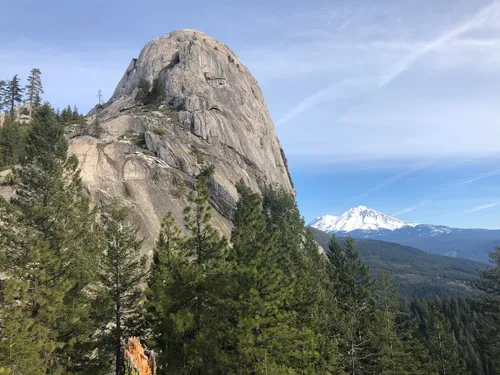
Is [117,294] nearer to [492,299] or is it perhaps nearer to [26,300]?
[26,300]

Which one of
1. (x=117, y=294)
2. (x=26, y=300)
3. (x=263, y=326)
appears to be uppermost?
(x=26, y=300)

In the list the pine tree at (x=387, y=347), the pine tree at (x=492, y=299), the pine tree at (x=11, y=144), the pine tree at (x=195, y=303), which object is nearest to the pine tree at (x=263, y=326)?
the pine tree at (x=195, y=303)

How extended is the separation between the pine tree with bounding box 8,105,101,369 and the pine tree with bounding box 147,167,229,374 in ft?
13.1

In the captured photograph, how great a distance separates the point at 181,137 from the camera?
63031 millimetres

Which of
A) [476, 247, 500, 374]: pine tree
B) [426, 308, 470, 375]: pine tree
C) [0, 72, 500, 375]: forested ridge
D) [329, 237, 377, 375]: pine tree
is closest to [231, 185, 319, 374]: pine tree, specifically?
[0, 72, 500, 375]: forested ridge

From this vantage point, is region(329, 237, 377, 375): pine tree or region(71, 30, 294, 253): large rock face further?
region(71, 30, 294, 253): large rock face

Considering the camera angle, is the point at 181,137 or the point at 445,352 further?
the point at 181,137

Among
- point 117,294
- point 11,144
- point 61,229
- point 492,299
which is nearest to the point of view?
point 61,229

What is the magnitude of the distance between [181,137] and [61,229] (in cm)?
4690

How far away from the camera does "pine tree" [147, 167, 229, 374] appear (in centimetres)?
1658

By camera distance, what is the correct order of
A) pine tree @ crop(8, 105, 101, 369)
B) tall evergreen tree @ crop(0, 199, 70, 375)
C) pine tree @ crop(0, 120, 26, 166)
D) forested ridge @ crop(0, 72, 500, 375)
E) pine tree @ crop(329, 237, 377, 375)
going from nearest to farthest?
tall evergreen tree @ crop(0, 199, 70, 375)
forested ridge @ crop(0, 72, 500, 375)
pine tree @ crop(8, 105, 101, 369)
pine tree @ crop(329, 237, 377, 375)
pine tree @ crop(0, 120, 26, 166)

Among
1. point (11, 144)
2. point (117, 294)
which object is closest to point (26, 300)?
point (117, 294)

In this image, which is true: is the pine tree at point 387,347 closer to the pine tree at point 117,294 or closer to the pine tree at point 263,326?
the pine tree at point 263,326

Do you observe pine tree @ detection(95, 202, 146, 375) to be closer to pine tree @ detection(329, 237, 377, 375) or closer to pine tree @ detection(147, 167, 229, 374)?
pine tree @ detection(147, 167, 229, 374)
